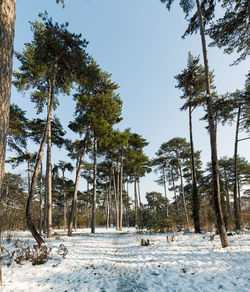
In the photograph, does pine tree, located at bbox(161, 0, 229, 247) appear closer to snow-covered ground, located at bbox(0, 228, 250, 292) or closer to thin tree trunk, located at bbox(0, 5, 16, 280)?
snow-covered ground, located at bbox(0, 228, 250, 292)

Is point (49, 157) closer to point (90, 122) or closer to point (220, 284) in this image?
point (90, 122)

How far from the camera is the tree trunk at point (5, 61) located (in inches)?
104

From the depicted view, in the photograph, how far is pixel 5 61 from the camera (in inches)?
108

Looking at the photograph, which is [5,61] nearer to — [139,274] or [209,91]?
[139,274]

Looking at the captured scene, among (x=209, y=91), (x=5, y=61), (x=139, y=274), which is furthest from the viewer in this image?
(x=209, y=91)

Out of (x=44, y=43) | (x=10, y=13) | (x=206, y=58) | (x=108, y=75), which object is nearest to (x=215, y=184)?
(x=206, y=58)

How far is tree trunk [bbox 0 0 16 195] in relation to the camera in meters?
2.65

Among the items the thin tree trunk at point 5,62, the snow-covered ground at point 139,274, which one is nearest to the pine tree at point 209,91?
the snow-covered ground at point 139,274

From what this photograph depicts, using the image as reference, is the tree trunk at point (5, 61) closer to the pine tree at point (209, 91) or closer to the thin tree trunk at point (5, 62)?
the thin tree trunk at point (5, 62)

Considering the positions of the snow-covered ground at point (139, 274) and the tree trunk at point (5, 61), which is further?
the snow-covered ground at point (139, 274)

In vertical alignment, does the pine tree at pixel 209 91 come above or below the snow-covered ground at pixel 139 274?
above

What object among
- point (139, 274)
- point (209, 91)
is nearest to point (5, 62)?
point (139, 274)

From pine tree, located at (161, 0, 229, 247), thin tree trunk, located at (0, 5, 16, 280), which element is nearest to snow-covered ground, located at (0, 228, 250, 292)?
pine tree, located at (161, 0, 229, 247)

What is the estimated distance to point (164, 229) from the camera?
12609mm
